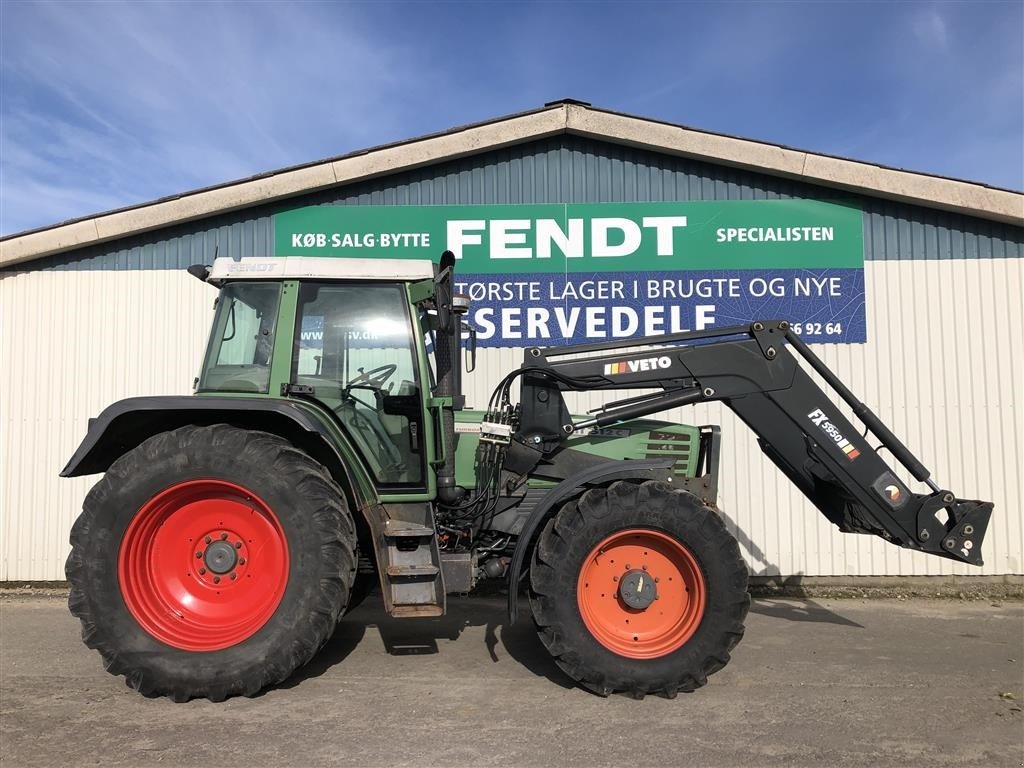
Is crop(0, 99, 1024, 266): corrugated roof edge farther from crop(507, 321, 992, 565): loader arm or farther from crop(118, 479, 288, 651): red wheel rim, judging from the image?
crop(118, 479, 288, 651): red wheel rim

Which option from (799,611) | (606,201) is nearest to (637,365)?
(606,201)

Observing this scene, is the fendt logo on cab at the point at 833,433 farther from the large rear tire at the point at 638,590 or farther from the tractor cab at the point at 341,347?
the tractor cab at the point at 341,347

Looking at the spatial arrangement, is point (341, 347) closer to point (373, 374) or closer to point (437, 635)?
point (373, 374)

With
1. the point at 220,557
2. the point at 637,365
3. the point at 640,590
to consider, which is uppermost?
the point at 637,365

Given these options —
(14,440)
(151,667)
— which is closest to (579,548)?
(151,667)

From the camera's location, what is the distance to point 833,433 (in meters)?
4.20

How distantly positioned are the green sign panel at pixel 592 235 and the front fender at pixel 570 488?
9.75 ft

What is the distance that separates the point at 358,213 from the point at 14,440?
13.3ft

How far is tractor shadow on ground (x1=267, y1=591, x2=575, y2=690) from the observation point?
13.9 ft

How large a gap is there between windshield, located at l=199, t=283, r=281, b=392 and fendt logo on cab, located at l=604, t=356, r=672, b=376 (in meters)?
2.11

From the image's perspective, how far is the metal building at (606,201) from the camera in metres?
6.28

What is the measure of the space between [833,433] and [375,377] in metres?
2.90

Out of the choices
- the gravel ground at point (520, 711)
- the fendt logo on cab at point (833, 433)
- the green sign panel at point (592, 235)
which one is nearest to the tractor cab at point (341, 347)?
the gravel ground at point (520, 711)

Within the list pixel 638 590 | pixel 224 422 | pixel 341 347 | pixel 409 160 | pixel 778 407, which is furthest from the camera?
pixel 409 160
